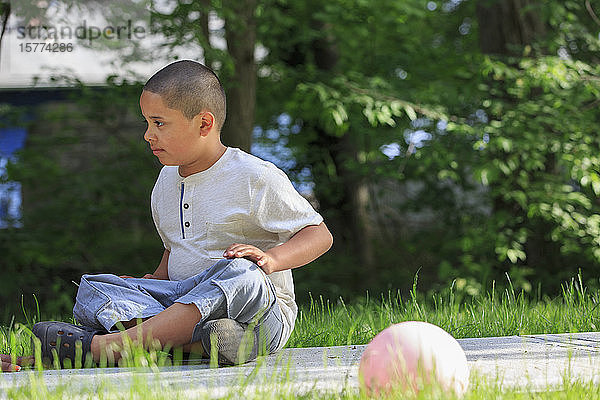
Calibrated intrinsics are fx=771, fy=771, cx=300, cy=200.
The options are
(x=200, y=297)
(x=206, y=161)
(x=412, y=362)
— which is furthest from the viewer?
(x=206, y=161)

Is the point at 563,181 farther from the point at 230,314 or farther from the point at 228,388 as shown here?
the point at 228,388

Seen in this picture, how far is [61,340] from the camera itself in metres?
2.61

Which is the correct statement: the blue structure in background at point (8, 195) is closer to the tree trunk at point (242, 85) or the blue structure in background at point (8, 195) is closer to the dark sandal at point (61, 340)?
the tree trunk at point (242, 85)

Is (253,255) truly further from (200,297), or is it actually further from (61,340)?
(61,340)

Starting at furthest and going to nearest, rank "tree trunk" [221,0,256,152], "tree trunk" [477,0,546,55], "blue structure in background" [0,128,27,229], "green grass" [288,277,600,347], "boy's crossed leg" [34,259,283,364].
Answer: "blue structure in background" [0,128,27,229]
"tree trunk" [477,0,546,55]
"tree trunk" [221,0,256,152]
"green grass" [288,277,600,347]
"boy's crossed leg" [34,259,283,364]

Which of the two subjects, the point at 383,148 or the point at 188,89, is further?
the point at 383,148

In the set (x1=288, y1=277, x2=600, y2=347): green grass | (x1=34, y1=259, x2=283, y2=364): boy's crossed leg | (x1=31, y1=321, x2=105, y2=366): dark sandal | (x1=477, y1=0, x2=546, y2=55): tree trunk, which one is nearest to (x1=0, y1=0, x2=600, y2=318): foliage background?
(x1=477, y1=0, x2=546, y2=55): tree trunk

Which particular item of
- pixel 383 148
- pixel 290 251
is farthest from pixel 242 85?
pixel 290 251

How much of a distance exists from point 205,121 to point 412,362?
128 cm

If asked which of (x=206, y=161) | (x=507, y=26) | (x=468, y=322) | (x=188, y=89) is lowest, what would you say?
(x=468, y=322)

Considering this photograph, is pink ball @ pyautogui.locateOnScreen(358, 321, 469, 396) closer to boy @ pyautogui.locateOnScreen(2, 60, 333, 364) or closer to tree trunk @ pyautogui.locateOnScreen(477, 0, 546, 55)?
boy @ pyautogui.locateOnScreen(2, 60, 333, 364)

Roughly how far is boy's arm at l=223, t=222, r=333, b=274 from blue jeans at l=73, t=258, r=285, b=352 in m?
0.03

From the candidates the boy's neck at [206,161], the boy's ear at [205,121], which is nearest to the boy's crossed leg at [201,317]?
the boy's neck at [206,161]

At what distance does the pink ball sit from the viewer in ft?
6.95
